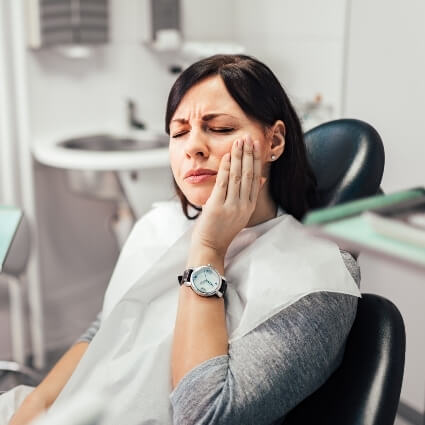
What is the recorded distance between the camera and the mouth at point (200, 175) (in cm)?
110

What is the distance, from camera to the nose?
1090mm

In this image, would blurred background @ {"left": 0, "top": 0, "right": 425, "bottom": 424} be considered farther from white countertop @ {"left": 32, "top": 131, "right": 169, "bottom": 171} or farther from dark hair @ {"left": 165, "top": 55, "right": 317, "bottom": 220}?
dark hair @ {"left": 165, "top": 55, "right": 317, "bottom": 220}

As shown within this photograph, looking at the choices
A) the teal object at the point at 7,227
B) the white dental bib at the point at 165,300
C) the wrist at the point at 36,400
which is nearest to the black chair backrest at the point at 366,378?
the white dental bib at the point at 165,300

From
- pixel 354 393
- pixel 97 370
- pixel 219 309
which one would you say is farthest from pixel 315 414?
pixel 97 370

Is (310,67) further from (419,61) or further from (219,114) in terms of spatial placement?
(219,114)

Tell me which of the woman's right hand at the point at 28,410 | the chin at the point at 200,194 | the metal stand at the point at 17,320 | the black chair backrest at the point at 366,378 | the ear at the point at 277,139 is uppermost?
the ear at the point at 277,139

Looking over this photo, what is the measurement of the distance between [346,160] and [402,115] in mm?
731

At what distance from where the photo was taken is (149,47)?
8.70 feet

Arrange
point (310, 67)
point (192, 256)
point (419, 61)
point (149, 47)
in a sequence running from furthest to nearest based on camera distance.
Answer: point (149, 47)
point (310, 67)
point (419, 61)
point (192, 256)

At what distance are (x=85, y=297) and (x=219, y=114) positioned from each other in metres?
1.83

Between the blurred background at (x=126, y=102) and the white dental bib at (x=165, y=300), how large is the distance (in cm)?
81

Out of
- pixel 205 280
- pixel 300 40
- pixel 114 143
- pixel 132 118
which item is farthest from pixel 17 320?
pixel 205 280

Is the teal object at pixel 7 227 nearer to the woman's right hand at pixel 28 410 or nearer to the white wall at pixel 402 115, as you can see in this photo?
the woman's right hand at pixel 28 410

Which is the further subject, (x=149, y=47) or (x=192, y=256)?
(x=149, y=47)
